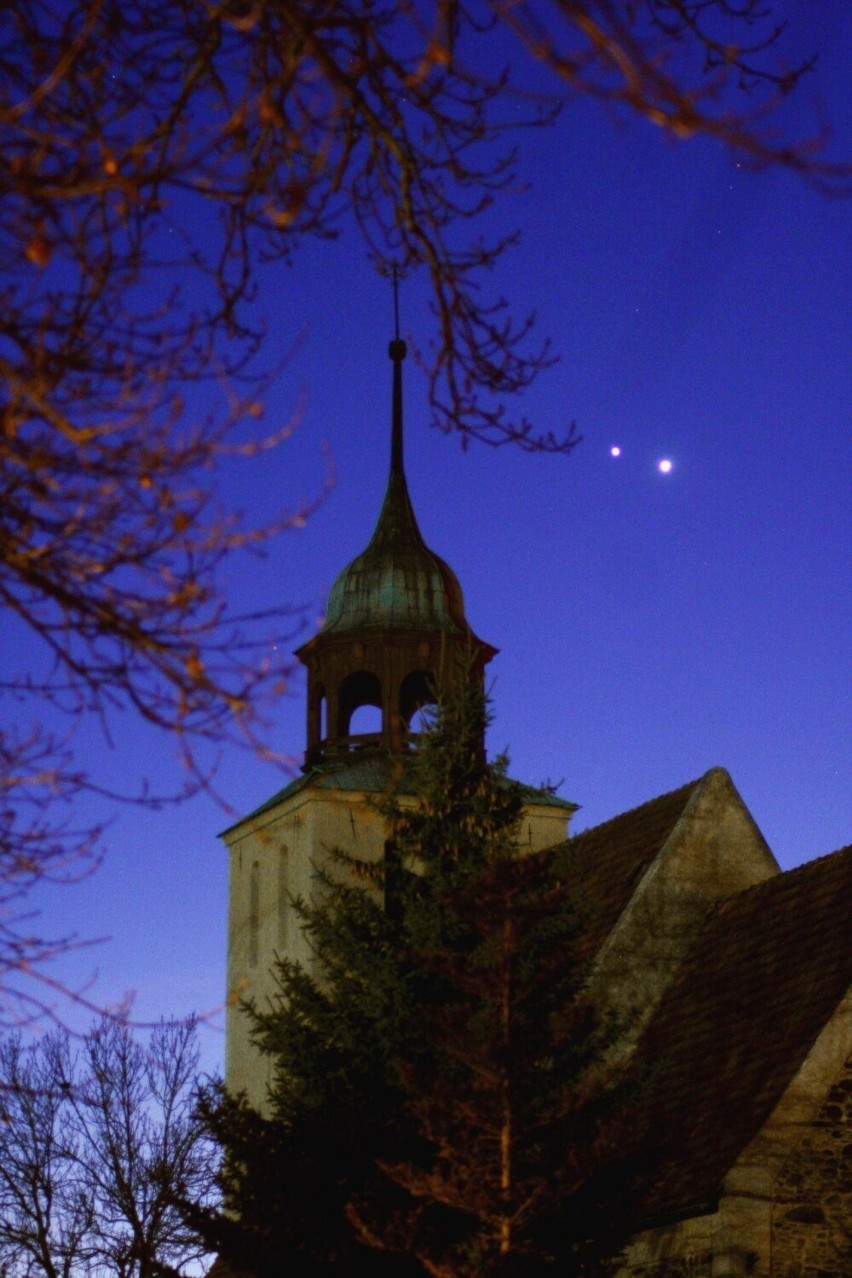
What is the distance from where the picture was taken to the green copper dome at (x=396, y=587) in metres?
29.7

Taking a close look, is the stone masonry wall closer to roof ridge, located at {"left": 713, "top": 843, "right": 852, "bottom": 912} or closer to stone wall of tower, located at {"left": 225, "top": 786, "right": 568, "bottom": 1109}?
roof ridge, located at {"left": 713, "top": 843, "right": 852, "bottom": 912}

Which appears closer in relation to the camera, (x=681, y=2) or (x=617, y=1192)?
(x=681, y=2)

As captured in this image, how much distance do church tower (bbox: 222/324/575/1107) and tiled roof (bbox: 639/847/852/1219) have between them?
313 inches

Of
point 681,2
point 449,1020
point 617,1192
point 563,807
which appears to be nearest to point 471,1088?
point 449,1020

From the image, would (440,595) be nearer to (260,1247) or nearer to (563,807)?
(563,807)

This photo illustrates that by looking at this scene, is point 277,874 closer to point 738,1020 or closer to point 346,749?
point 346,749

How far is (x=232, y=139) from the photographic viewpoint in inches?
248

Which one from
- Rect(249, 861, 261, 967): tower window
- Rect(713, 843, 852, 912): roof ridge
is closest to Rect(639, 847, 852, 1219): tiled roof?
Rect(713, 843, 852, 912): roof ridge

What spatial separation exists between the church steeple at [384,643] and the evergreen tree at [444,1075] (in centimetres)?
1114

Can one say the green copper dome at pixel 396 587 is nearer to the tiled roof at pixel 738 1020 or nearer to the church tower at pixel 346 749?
the church tower at pixel 346 749

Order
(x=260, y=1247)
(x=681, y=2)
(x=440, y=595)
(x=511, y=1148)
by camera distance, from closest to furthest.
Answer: (x=681, y=2) < (x=511, y=1148) < (x=260, y=1247) < (x=440, y=595)

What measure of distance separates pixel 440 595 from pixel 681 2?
77.7 feet

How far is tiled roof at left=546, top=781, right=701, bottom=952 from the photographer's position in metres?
21.8

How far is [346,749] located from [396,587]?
2.68 metres
